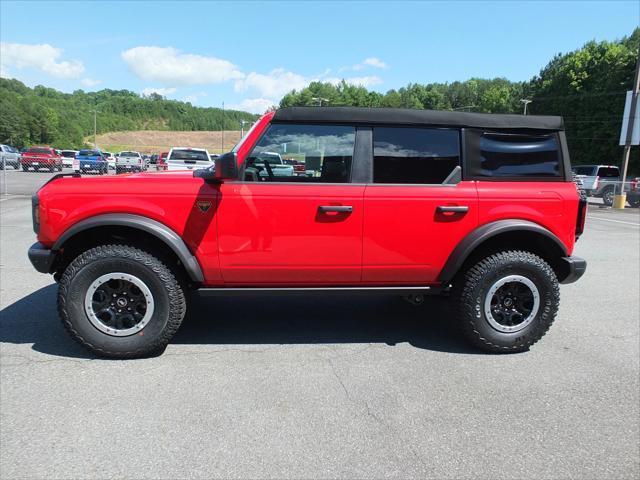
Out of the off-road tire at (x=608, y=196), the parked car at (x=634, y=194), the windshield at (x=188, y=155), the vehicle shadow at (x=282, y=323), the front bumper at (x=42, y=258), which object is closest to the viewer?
the front bumper at (x=42, y=258)

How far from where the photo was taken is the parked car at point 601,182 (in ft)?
76.2

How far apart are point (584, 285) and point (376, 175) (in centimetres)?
442

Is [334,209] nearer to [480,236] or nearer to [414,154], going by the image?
[414,154]

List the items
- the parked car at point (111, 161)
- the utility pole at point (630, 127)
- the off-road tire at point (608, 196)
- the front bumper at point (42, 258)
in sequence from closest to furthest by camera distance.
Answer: the front bumper at point (42, 258) < the utility pole at point (630, 127) < the off-road tire at point (608, 196) < the parked car at point (111, 161)

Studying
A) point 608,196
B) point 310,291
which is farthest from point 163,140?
point 310,291

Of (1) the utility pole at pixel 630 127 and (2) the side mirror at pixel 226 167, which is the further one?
(1) the utility pole at pixel 630 127

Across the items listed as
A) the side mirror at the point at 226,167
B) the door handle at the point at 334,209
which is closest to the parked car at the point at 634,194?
the door handle at the point at 334,209

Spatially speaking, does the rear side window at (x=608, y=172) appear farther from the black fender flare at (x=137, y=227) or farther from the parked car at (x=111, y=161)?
the parked car at (x=111, y=161)

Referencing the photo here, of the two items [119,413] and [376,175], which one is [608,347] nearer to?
[376,175]

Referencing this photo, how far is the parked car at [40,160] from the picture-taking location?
31938 millimetres

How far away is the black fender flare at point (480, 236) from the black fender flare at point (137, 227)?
2.08 meters

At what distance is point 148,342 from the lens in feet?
12.4

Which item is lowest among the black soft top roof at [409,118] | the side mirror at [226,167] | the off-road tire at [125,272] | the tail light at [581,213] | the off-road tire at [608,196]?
the off-road tire at [608,196]

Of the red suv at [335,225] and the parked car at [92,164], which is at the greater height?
the red suv at [335,225]
